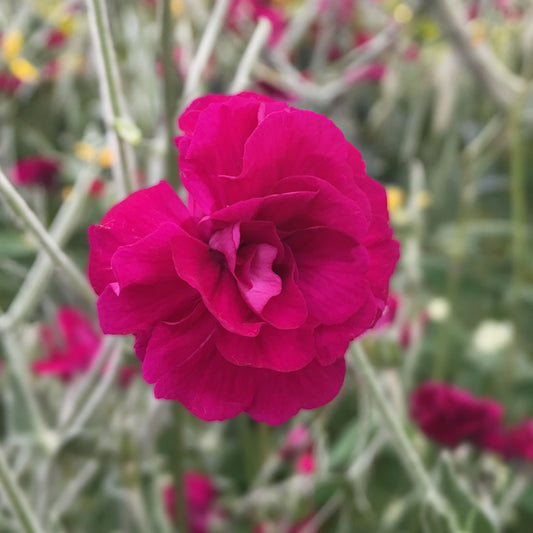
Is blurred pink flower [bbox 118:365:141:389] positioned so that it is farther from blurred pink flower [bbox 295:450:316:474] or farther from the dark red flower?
the dark red flower

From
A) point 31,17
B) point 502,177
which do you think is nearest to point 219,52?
point 31,17

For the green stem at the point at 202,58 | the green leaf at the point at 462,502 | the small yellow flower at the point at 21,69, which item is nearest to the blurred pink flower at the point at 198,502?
the green leaf at the point at 462,502

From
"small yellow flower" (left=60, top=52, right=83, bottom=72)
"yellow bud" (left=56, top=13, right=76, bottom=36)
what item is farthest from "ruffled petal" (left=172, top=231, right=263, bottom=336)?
"small yellow flower" (left=60, top=52, right=83, bottom=72)

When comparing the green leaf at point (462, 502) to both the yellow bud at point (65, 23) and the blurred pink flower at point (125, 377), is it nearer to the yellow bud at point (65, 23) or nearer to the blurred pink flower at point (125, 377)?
the blurred pink flower at point (125, 377)

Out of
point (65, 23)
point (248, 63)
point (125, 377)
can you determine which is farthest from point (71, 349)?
point (65, 23)

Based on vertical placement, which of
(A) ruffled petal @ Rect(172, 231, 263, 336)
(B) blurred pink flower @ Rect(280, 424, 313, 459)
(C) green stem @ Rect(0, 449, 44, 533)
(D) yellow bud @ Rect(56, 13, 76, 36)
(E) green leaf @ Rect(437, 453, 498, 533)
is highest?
(A) ruffled petal @ Rect(172, 231, 263, 336)

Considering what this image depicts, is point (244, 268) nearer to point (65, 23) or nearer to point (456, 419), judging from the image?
point (456, 419)
